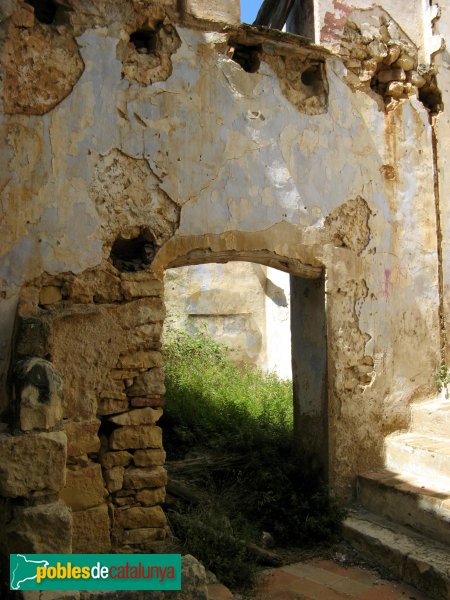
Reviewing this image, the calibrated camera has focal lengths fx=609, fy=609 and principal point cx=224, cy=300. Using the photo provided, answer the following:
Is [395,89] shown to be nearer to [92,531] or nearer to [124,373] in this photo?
[124,373]

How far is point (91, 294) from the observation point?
423cm

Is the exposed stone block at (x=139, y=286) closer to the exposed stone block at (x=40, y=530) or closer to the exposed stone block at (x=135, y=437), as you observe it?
the exposed stone block at (x=135, y=437)

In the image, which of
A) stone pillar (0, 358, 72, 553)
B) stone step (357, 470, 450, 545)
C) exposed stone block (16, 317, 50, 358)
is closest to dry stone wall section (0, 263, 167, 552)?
exposed stone block (16, 317, 50, 358)

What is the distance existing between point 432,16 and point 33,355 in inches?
191

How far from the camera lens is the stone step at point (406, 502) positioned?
14.3ft

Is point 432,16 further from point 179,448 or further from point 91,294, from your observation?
point 179,448

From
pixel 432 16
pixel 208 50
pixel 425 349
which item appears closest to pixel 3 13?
pixel 208 50

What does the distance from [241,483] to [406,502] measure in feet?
4.62

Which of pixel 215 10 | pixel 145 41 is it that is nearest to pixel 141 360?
pixel 145 41

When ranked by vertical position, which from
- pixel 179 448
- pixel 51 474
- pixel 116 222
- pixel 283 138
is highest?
pixel 283 138

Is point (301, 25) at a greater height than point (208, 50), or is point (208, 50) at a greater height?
point (301, 25)

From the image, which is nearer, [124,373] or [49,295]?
[49,295]

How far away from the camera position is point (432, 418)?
17.6 feet
